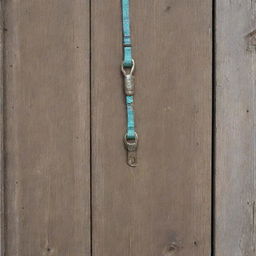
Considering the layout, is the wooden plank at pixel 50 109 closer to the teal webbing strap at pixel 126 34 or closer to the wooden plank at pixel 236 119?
the teal webbing strap at pixel 126 34

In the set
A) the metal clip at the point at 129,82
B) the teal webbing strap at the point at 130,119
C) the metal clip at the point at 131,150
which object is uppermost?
the metal clip at the point at 129,82

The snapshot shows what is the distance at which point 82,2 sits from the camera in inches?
33.8

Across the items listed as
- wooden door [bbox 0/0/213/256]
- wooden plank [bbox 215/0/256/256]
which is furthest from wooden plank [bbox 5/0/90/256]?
wooden plank [bbox 215/0/256/256]

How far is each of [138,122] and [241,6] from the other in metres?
0.32

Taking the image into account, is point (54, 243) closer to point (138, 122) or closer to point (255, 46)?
point (138, 122)

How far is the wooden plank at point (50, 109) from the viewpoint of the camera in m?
0.86

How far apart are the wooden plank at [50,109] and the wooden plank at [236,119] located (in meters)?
0.28

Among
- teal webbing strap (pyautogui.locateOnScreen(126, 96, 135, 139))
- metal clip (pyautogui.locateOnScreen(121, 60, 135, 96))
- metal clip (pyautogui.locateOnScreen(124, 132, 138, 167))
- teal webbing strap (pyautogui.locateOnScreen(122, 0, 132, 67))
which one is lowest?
metal clip (pyautogui.locateOnScreen(124, 132, 138, 167))

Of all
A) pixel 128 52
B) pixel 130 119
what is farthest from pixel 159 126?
pixel 128 52

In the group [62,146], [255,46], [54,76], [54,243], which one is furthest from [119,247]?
[255,46]

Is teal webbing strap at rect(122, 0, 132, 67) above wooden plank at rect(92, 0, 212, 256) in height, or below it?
above

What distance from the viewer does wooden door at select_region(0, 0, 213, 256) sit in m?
0.85

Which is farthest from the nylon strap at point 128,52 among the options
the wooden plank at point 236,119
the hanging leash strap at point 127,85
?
the wooden plank at point 236,119

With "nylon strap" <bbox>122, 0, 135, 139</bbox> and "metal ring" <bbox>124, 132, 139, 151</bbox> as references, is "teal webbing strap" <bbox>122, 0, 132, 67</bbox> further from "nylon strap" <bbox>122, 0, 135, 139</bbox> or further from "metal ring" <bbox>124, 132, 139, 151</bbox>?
"metal ring" <bbox>124, 132, 139, 151</bbox>
